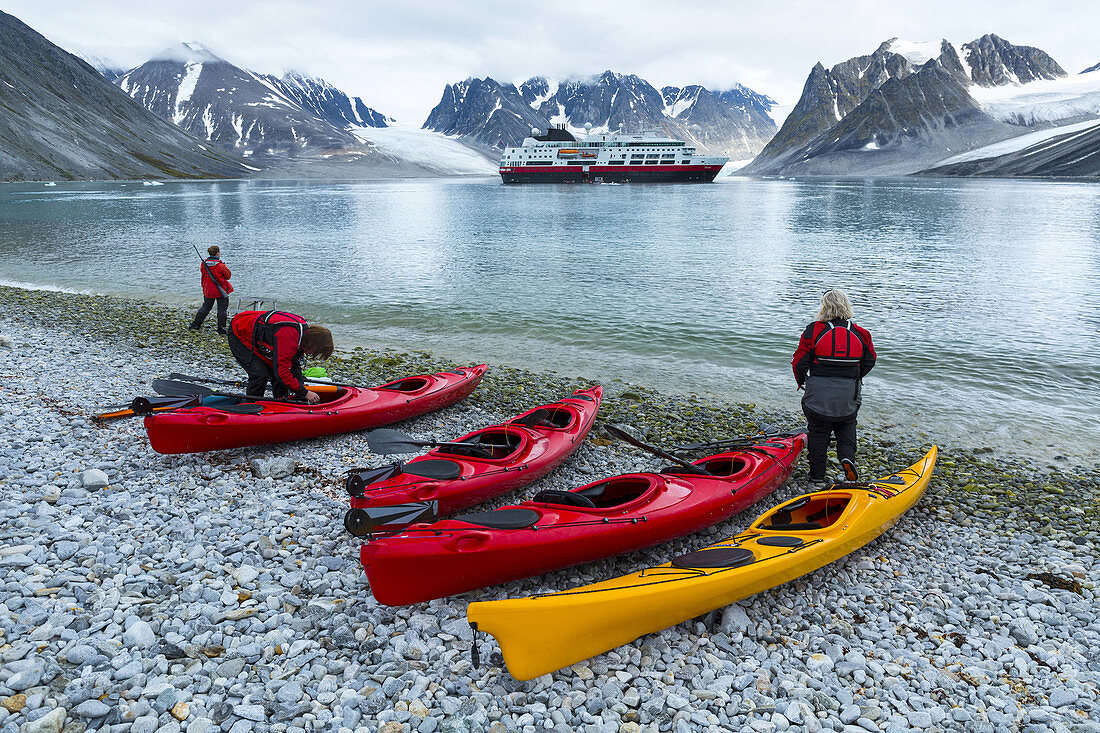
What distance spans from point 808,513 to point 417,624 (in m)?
4.33

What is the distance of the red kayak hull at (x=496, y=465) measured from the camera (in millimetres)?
6344

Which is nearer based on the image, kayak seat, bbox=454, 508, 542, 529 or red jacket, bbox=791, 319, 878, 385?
kayak seat, bbox=454, 508, 542, 529

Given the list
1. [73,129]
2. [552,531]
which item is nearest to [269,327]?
[552,531]

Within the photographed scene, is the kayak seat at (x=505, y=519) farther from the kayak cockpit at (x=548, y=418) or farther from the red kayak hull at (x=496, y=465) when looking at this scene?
the kayak cockpit at (x=548, y=418)

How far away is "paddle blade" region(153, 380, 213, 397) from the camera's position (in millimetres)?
8273

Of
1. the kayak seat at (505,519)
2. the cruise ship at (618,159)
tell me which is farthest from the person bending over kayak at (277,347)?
the cruise ship at (618,159)

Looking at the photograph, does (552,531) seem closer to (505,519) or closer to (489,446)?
(505,519)

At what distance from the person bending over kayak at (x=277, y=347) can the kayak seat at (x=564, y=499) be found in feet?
11.9

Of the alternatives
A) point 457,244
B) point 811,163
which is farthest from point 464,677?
point 811,163

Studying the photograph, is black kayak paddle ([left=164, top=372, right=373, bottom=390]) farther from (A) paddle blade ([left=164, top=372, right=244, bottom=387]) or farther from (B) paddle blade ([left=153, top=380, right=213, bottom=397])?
(B) paddle blade ([left=153, top=380, right=213, bottom=397])

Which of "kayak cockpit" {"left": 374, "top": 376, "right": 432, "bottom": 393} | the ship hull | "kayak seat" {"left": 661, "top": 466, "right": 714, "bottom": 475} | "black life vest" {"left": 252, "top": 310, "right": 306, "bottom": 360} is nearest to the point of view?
"kayak seat" {"left": 661, "top": 466, "right": 714, "bottom": 475}

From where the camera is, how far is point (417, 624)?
487 cm

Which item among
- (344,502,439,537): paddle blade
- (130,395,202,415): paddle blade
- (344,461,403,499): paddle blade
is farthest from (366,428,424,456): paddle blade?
(130,395,202,415): paddle blade

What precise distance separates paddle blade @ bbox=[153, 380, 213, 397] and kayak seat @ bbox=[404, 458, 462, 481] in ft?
11.6
